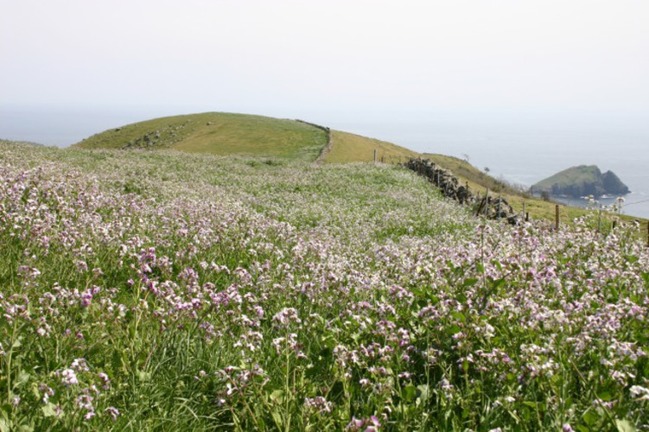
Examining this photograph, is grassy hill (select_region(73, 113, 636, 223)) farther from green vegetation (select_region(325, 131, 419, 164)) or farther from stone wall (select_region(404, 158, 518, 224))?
stone wall (select_region(404, 158, 518, 224))

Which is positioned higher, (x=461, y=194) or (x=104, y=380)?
(x=461, y=194)

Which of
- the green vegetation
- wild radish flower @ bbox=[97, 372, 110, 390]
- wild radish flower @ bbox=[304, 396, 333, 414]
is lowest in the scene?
wild radish flower @ bbox=[304, 396, 333, 414]

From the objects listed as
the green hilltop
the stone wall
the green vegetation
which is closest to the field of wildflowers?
the stone wall

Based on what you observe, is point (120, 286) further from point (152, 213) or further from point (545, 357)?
point (545, 357)

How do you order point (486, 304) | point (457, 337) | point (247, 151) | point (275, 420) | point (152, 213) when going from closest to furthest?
point (275, 420), point (457, 337), point (486, 304), point (152, 213), point (247, 151)

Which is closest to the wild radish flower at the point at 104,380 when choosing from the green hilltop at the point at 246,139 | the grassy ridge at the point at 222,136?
the green hilltop at the point at 246,139

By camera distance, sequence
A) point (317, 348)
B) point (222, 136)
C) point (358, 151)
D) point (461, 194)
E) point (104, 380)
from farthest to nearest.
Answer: point (222, 136) < point (358, 151) < point (461, 194) < point (317, 348) < point (104, 380)

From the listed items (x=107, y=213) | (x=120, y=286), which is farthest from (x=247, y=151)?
(x=120, y=286)

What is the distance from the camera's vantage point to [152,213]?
1349 cm

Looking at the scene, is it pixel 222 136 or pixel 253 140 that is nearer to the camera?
pixel 253 140

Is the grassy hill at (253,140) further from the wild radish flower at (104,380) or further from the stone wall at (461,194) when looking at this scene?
the wild radish flower at (104,380)

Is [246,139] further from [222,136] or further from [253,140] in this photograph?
[222,136]

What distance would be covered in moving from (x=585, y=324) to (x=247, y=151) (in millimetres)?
73225

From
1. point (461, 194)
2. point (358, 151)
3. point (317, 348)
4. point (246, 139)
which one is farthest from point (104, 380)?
point (246, 139)
